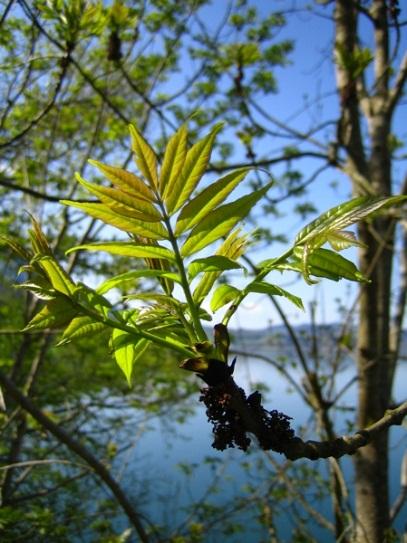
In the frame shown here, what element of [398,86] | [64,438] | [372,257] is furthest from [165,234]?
[398,86]

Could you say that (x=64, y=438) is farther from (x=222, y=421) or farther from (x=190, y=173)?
(x=190, y=173)

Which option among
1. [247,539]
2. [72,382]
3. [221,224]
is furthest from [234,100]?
[247,539]

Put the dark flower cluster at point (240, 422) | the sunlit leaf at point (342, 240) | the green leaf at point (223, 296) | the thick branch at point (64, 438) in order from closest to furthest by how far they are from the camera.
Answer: the sunlit leaf at point (342, 240), the dark flower cluster at point (240, 422), the green leaf at point (223, 296), the thick branch at point (64, 438)

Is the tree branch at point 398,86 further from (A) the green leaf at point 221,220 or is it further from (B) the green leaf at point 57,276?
(B) the green leaf at point 57,276

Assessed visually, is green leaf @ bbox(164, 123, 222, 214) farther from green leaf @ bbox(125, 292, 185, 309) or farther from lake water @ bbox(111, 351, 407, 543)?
lake water @ bbox(111, 351, 407, 543)

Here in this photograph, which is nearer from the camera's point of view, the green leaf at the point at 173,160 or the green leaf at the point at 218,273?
the green leaf at the point at 173,160

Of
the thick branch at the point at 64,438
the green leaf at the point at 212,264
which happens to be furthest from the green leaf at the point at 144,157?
the thick branch at the point at 64,438

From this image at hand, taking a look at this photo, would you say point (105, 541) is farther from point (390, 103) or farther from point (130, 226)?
point (390, 103)
